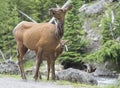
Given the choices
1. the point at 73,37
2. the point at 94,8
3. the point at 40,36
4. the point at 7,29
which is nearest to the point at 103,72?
the point at 73,37

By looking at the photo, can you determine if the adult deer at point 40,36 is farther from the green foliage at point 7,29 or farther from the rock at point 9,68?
the green foliage at point 7,29

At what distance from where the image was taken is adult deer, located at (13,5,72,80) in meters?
12.7

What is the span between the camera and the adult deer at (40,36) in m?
12.7

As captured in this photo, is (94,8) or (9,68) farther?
(94,8)

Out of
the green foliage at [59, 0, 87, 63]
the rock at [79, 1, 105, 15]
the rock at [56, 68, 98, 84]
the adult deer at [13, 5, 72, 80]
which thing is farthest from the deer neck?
the rock at [79, 1, 105, 15]

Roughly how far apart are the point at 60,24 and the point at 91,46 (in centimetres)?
2237

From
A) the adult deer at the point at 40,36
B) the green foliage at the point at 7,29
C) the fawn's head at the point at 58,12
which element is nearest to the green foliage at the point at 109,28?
the green foliage at the point at 7,29

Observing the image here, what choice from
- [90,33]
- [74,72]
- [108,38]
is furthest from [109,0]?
[74,72]

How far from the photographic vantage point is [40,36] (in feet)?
44.3

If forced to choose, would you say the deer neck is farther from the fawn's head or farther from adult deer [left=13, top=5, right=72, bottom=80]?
the fawn's head

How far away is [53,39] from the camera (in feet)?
43.0

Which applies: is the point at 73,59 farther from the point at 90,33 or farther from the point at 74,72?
Answer: the point at 74,72

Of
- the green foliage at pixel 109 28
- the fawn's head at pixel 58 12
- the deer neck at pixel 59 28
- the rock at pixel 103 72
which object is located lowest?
the rock at pixel 103 72

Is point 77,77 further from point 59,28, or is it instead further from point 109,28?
point 109,28
